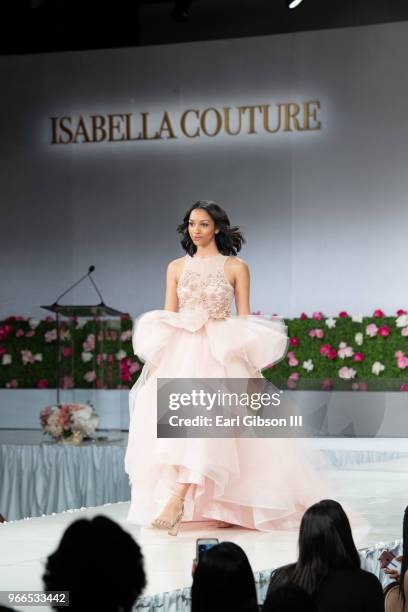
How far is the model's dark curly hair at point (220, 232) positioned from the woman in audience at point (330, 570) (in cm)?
224

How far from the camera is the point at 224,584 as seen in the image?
2.28 m

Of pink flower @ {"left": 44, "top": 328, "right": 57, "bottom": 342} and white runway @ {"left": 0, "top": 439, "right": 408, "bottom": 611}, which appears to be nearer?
white runway @ {"left": 0, "top": 439, "right": 408, "bottom": 611}

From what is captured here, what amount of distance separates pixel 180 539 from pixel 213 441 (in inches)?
16.6

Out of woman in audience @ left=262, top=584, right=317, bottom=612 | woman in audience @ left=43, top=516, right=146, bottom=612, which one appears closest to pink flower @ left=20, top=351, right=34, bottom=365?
woman in audience @ left=43, top=516, right=146, bottom=612

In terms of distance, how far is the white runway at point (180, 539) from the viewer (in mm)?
3793

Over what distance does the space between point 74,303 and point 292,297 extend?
2.01m

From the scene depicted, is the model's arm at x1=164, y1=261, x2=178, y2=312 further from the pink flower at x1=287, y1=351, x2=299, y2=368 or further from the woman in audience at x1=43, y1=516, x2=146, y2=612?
the pink flower at x1=287, y1=351, x2=299, y2=368

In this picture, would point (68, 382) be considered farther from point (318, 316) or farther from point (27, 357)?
point (318, 316)

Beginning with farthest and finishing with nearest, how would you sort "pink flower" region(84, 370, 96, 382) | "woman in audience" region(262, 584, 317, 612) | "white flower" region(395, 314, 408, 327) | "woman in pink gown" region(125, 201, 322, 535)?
"pink flower" region(84, 370, 96, 382) → "white flower" region(395, 314, 408, 327) → "woman in pink gown" region(125, 201, 322, 535) → "woman in audience" region(262, 584, 317, 612)

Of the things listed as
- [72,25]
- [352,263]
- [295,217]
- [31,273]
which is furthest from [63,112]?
[352,263]

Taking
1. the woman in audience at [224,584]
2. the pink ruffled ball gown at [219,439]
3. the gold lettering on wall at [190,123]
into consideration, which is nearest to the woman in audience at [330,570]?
the woman in audience at [224,584]

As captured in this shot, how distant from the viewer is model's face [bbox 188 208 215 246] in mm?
4879

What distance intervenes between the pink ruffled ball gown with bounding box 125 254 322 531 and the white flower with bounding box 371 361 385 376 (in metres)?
4.24

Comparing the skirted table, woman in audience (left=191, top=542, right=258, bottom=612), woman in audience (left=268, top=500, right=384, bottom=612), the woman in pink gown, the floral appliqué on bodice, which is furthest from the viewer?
the skirted table
